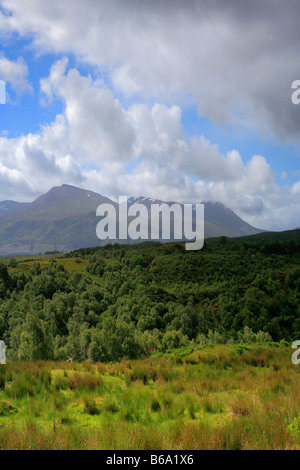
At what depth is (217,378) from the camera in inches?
381

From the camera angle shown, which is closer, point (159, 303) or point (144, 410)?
point (144, 410)

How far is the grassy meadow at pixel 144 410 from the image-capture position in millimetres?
4738

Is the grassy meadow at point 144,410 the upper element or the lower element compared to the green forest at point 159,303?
upper

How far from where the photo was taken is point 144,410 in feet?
21.6

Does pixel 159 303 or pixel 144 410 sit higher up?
pixel 144 410

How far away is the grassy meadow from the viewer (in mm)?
4738

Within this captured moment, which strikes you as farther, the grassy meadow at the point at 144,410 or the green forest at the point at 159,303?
the green forest at the point at 159,303

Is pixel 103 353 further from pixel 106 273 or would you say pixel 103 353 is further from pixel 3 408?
pixel 106 273

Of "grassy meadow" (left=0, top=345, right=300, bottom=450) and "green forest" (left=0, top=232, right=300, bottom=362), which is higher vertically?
"grassy meadow" (left=0, top=345, right=300, bottom=450)

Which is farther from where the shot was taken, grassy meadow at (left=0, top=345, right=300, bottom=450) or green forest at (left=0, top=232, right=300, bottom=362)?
green forest at (left=0, top=232, right=300, bottom=362)

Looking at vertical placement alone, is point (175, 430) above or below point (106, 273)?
above

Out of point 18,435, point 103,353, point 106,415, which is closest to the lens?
point 18,435

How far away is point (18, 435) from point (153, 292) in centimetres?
13389

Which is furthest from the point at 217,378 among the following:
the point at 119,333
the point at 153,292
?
the point at 153,292
